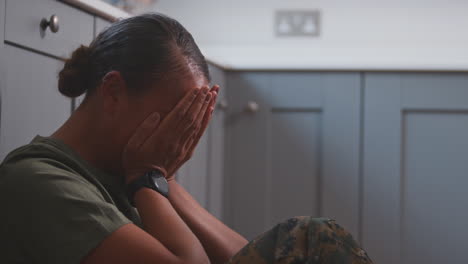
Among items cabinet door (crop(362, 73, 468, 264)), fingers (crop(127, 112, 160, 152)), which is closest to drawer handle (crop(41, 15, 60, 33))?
fingers (crop(127, 112, 160, 152))

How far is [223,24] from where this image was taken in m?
2.79

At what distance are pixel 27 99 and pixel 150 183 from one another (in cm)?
32

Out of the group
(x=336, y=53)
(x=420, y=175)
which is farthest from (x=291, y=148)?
(x=336, y=53)

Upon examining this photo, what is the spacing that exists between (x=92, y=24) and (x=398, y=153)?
1.21m

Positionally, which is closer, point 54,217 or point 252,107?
point 54,217

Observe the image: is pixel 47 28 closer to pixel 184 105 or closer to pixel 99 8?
pixel 99 8

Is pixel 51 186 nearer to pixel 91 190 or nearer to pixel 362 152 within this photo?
pixel 91 190

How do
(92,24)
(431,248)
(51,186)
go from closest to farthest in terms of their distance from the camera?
1. (51,186)
2. (92,24)
3. (431,248)

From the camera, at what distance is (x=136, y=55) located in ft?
3.31

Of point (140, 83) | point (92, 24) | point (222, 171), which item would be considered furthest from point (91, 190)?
point (222, 171)

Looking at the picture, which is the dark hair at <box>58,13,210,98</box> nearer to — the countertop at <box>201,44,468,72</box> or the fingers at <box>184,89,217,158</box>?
the fingers at <box>184,89,217,158</box>

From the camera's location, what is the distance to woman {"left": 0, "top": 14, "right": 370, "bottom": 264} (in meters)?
0.86

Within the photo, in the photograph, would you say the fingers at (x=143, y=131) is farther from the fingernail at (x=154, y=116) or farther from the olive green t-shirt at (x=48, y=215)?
the olive green t-shirt at (x=48, y=215)

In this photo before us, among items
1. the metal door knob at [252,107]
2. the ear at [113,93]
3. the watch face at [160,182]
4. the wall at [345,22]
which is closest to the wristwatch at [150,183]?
the watch face at [160,182]
